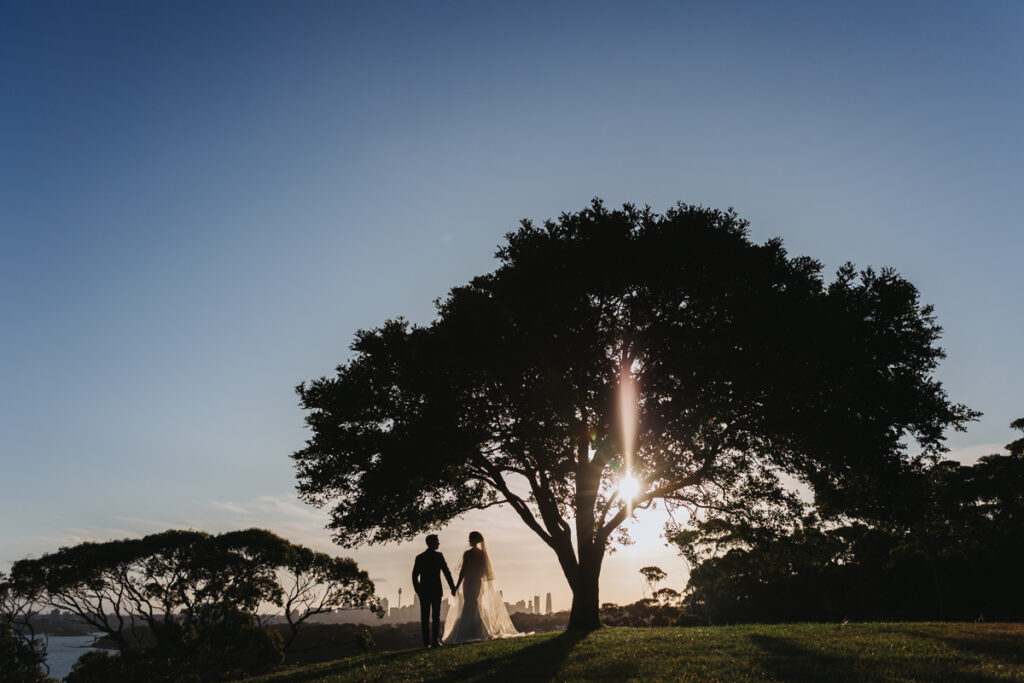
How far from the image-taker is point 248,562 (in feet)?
164

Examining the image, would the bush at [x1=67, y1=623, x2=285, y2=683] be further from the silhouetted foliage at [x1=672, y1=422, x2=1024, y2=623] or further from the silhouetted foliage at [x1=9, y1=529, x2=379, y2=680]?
the silhouetted foliage at [x1=672, y1=422, x2=1024, y2=623]

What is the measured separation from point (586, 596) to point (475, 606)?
501 centimetres

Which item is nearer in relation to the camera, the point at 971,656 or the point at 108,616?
the point at 971,656

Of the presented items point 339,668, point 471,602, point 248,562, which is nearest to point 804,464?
point 471,602

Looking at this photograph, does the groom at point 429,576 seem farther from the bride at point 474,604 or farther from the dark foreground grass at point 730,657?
the bride at point 474,604

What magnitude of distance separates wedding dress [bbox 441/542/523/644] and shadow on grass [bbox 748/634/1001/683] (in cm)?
914

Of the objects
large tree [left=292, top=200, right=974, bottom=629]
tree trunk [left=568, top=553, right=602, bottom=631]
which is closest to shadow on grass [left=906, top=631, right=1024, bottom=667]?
large tree [left=292, top=200, right=974, bottom=629]

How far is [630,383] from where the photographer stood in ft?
66.8

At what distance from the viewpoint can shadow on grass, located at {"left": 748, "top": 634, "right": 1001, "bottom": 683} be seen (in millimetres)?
10094

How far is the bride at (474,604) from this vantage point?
Result: 18797mm

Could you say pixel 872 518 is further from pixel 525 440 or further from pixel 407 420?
pixel 407 420

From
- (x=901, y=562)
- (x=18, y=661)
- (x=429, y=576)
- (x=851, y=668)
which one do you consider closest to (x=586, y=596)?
(x=429, y=576)

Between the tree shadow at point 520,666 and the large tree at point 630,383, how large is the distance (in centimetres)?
656

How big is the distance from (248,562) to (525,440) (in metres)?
40.1
